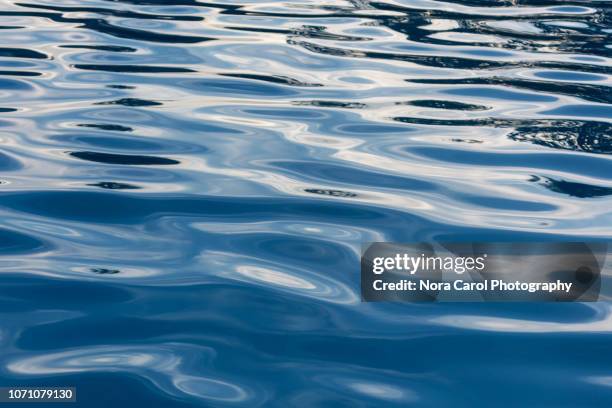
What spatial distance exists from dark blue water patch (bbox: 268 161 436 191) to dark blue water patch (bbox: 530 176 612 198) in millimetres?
317

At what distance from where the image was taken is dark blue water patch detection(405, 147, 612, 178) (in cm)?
288

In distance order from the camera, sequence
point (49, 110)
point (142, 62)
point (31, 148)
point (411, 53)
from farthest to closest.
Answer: point (411, 53)
point (142, 62)
point (49, 110)
point (31, 148)

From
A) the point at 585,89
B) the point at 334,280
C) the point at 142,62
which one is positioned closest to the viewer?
the point at 334,280

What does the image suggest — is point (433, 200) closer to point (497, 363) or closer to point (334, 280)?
point (334, 280)

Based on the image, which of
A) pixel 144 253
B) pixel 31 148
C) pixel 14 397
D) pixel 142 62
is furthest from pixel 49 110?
pixel 14 397

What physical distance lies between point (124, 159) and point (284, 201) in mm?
583

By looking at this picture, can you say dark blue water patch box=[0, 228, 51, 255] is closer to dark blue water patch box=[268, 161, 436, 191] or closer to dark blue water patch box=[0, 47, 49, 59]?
dark blue water patch box=[268, 161, 436, 191]

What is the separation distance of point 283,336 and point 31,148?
144 centimetres

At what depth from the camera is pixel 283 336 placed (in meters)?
1.87

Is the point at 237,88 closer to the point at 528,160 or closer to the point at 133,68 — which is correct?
the point at 133,68

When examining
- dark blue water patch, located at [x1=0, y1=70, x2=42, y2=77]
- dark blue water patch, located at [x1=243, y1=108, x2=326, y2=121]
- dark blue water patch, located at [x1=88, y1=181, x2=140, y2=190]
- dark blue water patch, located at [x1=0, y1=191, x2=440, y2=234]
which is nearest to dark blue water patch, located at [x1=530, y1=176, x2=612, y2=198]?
dark blue water patch, located at [x1=0, y1=191, x2=440, y2=234]

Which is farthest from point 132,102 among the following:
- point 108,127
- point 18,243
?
point 18,243

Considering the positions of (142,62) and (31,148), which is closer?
(31,148)

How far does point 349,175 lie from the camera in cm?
280
